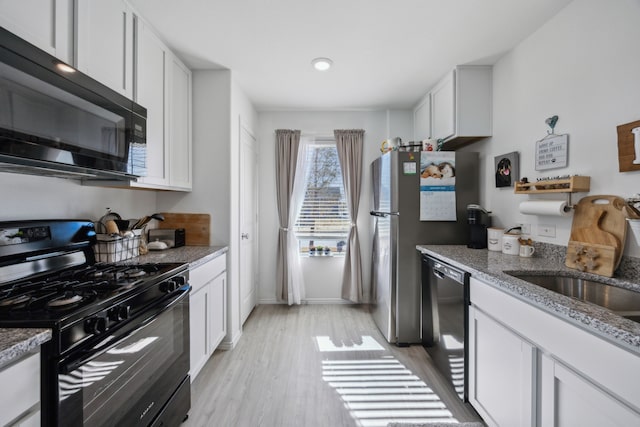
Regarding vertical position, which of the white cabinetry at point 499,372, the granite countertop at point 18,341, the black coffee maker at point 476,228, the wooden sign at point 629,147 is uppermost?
the wooden sign at point 629,147

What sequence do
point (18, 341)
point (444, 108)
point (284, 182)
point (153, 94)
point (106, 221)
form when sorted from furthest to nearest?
point (284, 182)
point (444, 108)
point (153, 94)
point (106, 221)
point (18, 341)

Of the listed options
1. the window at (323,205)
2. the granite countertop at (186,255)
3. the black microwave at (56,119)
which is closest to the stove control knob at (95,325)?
the black microwave at (56,119)

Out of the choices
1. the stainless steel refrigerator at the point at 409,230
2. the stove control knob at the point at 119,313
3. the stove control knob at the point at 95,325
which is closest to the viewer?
the stove control knob at the point at 95,325

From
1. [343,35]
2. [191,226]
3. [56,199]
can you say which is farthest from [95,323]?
[343,35]

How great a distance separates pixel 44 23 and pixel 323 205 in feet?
9.03

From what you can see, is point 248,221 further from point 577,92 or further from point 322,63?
point 577,92

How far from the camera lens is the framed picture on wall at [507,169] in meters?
2.11

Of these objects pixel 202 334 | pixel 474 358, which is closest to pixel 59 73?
pixel 202 334

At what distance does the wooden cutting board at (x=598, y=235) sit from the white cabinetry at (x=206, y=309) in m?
2.24

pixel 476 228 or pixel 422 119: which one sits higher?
pixel 422 119

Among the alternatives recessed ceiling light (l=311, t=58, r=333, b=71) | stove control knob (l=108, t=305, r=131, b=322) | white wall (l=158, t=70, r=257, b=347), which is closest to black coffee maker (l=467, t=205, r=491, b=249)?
recessed ceiling light (l=311, t=58, r=333, b=71)

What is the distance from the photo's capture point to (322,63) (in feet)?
7.64

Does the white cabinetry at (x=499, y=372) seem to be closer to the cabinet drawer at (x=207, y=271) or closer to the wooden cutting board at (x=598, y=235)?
the wooden cutting board at (x=598, y=235)

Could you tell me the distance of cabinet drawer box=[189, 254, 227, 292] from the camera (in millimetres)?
1799
